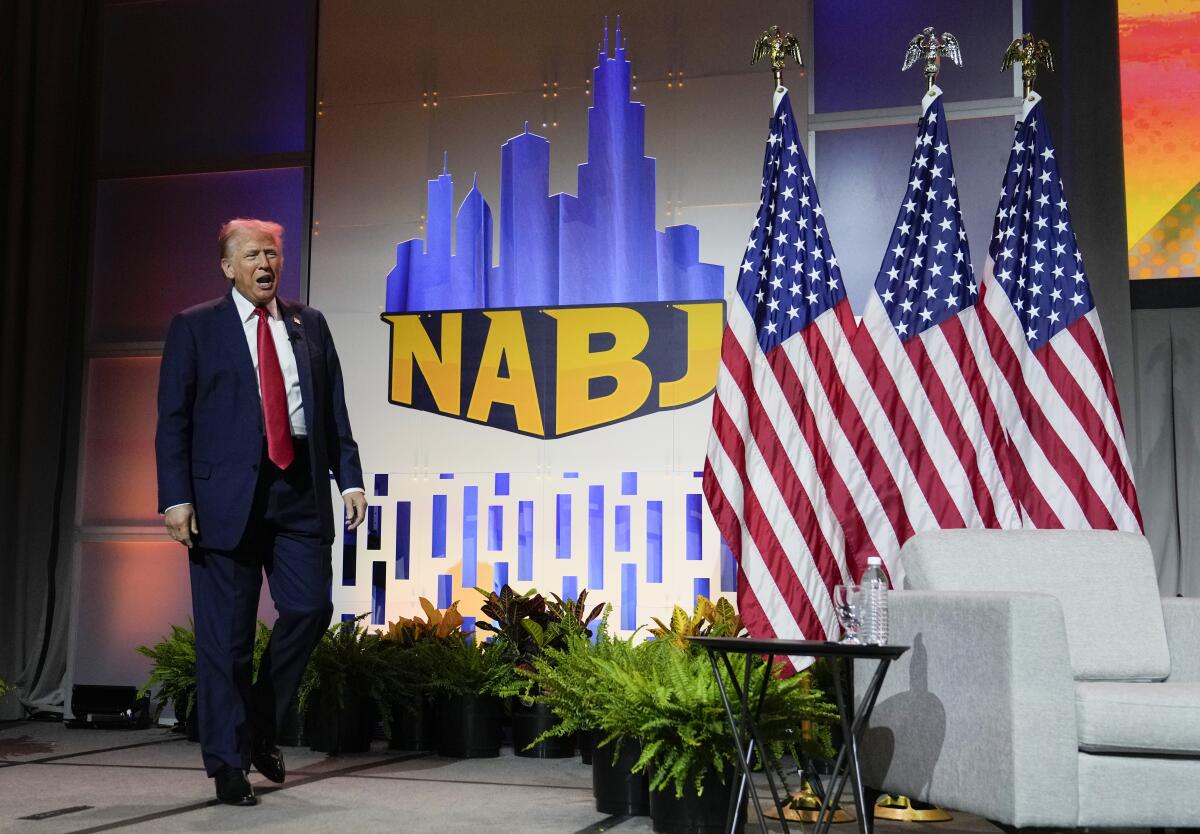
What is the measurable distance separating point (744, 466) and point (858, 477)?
0.40 m

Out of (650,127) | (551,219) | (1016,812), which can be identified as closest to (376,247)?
(551,219)

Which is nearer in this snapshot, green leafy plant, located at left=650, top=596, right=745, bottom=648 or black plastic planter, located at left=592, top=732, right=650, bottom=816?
black plastic planter, located at left=592, top=732, right=650, bottom=816

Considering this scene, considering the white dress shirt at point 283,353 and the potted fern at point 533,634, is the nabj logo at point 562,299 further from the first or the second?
the white dress shirt at point 283,353

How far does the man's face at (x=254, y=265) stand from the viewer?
381 cm

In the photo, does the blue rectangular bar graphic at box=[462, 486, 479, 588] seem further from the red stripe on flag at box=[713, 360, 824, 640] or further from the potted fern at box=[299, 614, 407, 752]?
the red stripe on flag at box=[713, 360, 824, 640]

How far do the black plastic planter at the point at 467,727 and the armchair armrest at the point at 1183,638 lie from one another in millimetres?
2473

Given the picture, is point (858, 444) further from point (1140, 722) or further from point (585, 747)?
point (1140, 722)

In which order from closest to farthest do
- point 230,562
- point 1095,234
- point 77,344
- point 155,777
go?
1. point 230,562
2. point 155,777
3. point 1095,234
4. point 77,344

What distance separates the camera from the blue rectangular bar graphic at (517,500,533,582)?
5488 mm

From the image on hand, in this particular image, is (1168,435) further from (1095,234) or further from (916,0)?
(916,0)

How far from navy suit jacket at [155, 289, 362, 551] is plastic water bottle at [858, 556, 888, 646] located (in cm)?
171

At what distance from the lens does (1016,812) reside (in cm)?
267

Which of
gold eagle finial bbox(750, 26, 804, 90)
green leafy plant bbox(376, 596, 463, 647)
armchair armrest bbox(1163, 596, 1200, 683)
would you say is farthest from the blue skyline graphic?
armchair armrest bbox(1163, 596, 1200, 683)

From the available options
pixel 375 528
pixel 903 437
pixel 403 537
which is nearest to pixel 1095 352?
pixel 903 437
